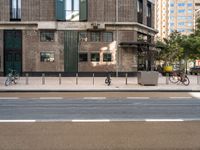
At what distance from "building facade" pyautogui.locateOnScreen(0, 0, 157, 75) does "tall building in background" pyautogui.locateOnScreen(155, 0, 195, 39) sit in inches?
4410

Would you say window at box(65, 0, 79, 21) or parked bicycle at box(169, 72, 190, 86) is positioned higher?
window at box(65, 0, 79, 21)

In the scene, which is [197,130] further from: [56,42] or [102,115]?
[56,42]

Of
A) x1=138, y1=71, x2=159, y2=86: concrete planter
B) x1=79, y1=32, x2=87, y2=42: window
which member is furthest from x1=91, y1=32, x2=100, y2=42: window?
x1=138, y1=71, x2=159, y2=86: concrete planter

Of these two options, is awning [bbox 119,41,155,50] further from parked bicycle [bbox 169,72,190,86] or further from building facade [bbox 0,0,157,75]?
parked bicycle [bbox 169,72,190,86]

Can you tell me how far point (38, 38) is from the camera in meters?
40.7

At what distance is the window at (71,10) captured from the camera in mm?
40938

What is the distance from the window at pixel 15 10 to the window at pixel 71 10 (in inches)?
226

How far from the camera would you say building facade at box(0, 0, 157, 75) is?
1601 inches

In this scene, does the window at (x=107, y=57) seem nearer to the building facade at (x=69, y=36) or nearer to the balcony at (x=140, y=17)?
the building facade at (x=69, y=36)

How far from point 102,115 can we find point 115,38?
30765 millimetres

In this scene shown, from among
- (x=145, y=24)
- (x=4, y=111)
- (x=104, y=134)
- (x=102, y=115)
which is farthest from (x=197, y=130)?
(x=145, y=24)

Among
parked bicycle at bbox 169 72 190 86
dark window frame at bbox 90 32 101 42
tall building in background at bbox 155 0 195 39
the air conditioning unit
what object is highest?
tall building in background at bbox 155 0 195 39

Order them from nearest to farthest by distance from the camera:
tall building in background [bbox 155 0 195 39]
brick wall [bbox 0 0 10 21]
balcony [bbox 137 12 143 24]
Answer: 1. brick wall [bbox 0 0 10 21]
2. balcony [bbox 137 12 143 24]
3. tall building in background [bbox 155 0 195 39]

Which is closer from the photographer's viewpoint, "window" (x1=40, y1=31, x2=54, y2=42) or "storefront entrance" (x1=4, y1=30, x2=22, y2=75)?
"window" (x1=40, y1=31, x2=54, y2=42)
